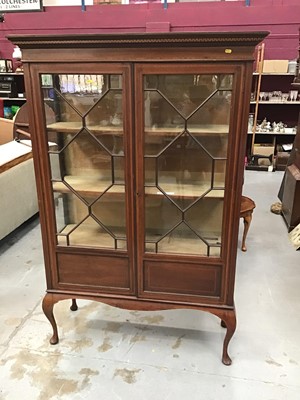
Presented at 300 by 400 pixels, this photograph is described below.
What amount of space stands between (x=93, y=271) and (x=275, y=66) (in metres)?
4.89

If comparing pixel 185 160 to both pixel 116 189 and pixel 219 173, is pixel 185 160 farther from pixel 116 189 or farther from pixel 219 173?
pixel 116 189

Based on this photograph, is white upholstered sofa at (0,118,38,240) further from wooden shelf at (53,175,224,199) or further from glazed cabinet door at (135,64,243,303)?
glazed cabinet door at (135,64,243,303)

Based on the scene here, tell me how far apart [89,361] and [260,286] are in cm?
133

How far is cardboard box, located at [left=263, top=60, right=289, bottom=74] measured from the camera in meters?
5.38

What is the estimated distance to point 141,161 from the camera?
1548 millimetres

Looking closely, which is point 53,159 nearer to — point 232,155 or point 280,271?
point 232,155

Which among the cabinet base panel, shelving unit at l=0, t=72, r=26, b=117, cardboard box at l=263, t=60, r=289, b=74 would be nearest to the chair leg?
the cabinet base panel

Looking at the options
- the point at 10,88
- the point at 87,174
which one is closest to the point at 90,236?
the point at 87,174

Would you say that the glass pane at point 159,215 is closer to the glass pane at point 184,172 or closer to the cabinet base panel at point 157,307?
the glass pane at point 184,172

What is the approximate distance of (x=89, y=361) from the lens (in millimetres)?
1854

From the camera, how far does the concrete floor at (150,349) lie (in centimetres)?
169

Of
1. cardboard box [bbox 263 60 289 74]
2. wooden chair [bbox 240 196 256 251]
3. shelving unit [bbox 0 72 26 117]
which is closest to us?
wooden chair [bbox 240 196 256 251]

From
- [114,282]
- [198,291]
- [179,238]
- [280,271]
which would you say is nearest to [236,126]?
[179,238]

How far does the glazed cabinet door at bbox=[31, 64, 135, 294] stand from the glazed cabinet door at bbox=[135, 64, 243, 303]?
0.09m
